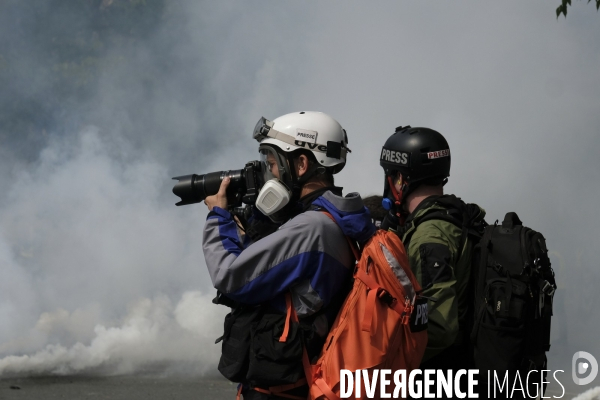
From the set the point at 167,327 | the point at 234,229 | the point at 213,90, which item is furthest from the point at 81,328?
the point at 234,229

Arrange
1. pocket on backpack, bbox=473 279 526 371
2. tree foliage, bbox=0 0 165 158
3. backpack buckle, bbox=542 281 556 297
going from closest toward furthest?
pocket on backpack, bbox=473 279 526 371, backpack buckle, bbox=542 281 556 297, tree foliage, bbox=0 0 165 158

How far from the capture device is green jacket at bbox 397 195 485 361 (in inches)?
111

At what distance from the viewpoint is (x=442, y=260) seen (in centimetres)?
288

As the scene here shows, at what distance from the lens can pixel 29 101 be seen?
9.08m

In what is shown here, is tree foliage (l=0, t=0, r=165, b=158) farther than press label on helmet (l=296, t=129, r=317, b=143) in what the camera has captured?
Yes

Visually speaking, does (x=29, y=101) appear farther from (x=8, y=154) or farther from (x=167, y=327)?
(x=167, y=327)

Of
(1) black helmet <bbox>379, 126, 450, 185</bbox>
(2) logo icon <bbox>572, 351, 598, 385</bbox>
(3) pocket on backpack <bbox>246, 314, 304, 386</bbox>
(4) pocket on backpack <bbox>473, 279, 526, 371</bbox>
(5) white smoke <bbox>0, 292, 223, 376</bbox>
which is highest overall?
(1) black helmet <bbox>379, 126, 450, 185</bbox>

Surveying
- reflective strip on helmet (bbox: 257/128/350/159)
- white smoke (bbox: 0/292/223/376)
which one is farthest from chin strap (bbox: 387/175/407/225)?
white smoke (bbox: 0/292/223/376)

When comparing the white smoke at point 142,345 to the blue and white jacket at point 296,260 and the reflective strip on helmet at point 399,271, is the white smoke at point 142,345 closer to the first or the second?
the blue and white jacket at point 296,260

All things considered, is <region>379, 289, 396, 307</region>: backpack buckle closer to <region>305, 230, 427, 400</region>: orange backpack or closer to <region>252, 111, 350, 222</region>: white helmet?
<region>305, 230, 427, 400</region>: orange backpack

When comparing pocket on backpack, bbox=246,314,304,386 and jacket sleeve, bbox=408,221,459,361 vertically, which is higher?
jacket sleeve, bbox=408,221,459,361

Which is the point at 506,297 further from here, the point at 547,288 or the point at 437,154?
the point at 437,154

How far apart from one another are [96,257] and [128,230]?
500 millimetres

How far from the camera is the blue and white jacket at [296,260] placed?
2.42 m
